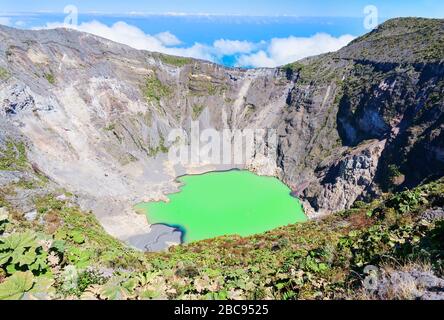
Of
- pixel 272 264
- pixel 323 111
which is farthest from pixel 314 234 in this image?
pixel 323 111

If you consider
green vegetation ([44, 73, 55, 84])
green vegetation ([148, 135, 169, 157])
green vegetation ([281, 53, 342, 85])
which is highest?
green vegetation ([281, 53, 342, 85])

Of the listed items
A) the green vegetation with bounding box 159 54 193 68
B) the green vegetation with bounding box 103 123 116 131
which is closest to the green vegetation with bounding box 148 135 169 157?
the green vegetation with bounding box 103 123 116 131

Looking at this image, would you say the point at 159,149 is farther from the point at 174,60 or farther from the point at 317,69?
the point at 317,69

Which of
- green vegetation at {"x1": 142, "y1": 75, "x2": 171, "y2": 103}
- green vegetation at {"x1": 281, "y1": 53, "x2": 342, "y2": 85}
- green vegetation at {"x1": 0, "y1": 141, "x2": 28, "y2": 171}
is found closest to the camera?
green vegetation at {"x1": 0, "y1": 141, "x2": 28, "y2": 171}

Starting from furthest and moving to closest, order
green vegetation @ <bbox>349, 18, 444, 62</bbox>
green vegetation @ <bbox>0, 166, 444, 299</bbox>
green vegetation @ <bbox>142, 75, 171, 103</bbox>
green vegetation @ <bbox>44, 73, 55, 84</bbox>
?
green vegetation @ <bbox>142, 75, 171, 103</bbox>, green vegetation @ <bbox>44, 73, 55, 84</bbox>, green vegetation @ <bbox>349, 18, 444, 62</bbox>, green vegetation @ <bbox>0, 166, 444, 299</bbox>

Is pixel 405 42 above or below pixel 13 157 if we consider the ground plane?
above

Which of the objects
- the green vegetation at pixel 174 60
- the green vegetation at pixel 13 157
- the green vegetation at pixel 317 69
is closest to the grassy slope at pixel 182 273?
the green vegetation at pixel 13 157

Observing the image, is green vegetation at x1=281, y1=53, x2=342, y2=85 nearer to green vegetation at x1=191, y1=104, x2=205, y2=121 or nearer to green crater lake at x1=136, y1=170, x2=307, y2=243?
green vegetation at x1=191, y1=104, x2=205, y2=121

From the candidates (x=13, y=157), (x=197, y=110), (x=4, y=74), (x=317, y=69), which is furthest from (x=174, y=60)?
(x=13, y=157)
